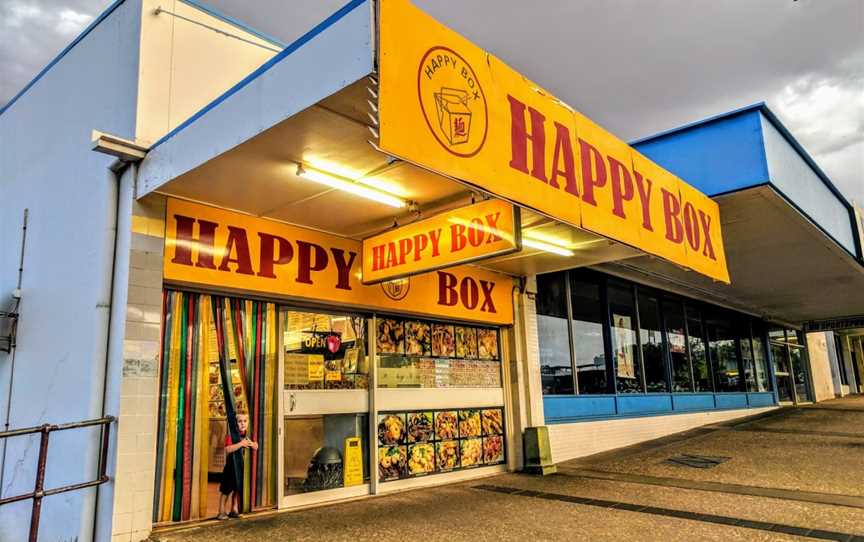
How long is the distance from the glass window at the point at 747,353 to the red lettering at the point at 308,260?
16550mm

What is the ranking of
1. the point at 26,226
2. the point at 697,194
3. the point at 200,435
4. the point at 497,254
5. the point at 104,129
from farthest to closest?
the point at 697,194
the point at 26,226
the point at 104,129
the point at 200,435
the point at 497,254

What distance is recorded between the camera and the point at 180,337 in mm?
6043

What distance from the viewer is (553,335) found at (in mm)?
11297

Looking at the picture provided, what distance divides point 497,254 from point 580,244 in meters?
2.73

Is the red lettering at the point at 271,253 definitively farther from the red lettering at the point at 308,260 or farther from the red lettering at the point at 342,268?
the red lettering at the point at 342,268

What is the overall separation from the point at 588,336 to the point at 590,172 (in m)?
6.58

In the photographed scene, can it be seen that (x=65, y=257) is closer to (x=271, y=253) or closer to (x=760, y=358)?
(x=271, y=253)

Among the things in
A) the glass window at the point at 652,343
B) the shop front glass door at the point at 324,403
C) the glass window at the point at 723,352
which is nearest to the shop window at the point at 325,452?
the shop front glass door at the point at 324,403

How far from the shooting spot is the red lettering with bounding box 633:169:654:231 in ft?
23.1

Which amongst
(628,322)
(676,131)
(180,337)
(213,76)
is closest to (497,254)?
(180,337)

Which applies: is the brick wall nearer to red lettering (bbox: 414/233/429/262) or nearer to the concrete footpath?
the concrete footpath

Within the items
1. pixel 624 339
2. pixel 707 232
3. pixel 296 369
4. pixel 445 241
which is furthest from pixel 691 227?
pixel 296 369

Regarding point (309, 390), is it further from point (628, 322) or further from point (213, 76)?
point (628, 322)

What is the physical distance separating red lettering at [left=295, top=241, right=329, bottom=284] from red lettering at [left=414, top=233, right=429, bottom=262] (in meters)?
1.42
